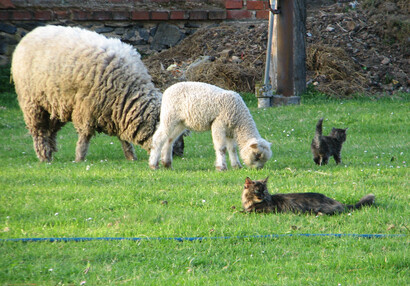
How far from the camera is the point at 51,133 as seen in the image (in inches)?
394

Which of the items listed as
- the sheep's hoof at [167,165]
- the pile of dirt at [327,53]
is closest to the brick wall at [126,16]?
A: the pile of dirt at [327,53]

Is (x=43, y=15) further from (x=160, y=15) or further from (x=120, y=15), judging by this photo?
(x=160, y=15)

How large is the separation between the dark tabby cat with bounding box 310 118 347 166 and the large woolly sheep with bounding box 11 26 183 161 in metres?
2.61

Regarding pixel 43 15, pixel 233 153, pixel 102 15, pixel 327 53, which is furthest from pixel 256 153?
pixel 43 15

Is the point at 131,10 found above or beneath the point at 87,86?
above

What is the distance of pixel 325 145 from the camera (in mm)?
8633

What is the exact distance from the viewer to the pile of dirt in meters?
15.4

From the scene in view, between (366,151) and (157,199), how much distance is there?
4.95m

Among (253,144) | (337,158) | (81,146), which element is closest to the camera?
(253,144)

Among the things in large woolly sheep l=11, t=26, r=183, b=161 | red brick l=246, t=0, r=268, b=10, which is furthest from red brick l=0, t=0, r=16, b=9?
large woolly sheep l=11, t=26, r=183, b=161

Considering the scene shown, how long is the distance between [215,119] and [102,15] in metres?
9.61

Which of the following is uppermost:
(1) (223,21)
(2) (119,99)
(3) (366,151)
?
(1) (223,21)

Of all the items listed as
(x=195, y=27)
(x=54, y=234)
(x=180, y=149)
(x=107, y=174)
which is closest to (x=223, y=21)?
(x=195, y=27)

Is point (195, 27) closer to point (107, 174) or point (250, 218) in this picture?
point (107, 174)
